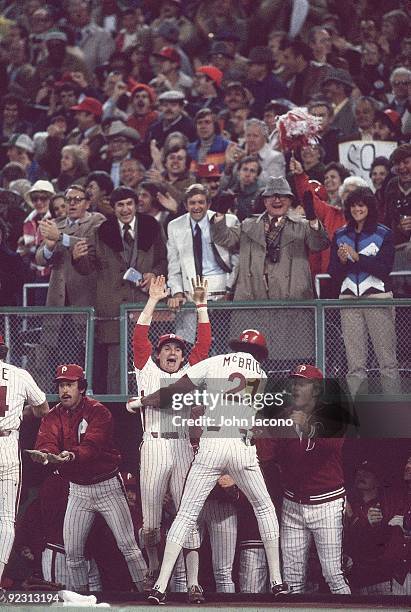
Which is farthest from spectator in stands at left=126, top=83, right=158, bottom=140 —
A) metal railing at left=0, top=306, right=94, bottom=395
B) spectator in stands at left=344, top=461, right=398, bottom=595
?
spectator in stands at left=344, top=461, right=398, bottom=595

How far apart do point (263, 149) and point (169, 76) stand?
134 inches

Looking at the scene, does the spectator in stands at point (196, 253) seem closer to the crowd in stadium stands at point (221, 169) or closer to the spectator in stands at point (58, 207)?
the crowd in stadium stands at point (221, 169)

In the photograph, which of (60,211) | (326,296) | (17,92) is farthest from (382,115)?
(17,92)

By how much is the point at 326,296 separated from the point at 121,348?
6.06 ft

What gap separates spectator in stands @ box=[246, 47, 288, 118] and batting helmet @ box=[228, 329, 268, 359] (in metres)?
4.34

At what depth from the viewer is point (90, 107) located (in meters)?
17.1

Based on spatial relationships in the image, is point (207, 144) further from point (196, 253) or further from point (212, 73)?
point (196, 253)

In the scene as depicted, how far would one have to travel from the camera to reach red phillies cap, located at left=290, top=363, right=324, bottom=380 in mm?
12562

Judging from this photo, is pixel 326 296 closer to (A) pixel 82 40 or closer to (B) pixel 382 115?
(B) pixel 382 115

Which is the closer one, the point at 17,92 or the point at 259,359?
the point at 259,359

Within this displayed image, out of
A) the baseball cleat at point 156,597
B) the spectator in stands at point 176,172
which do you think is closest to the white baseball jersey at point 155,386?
the baseball cleat at point 156,597

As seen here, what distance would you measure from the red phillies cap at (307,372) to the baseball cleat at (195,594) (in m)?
1.90

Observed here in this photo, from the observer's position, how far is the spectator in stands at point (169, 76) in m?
17.6

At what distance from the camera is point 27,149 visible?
17156 millimetres
